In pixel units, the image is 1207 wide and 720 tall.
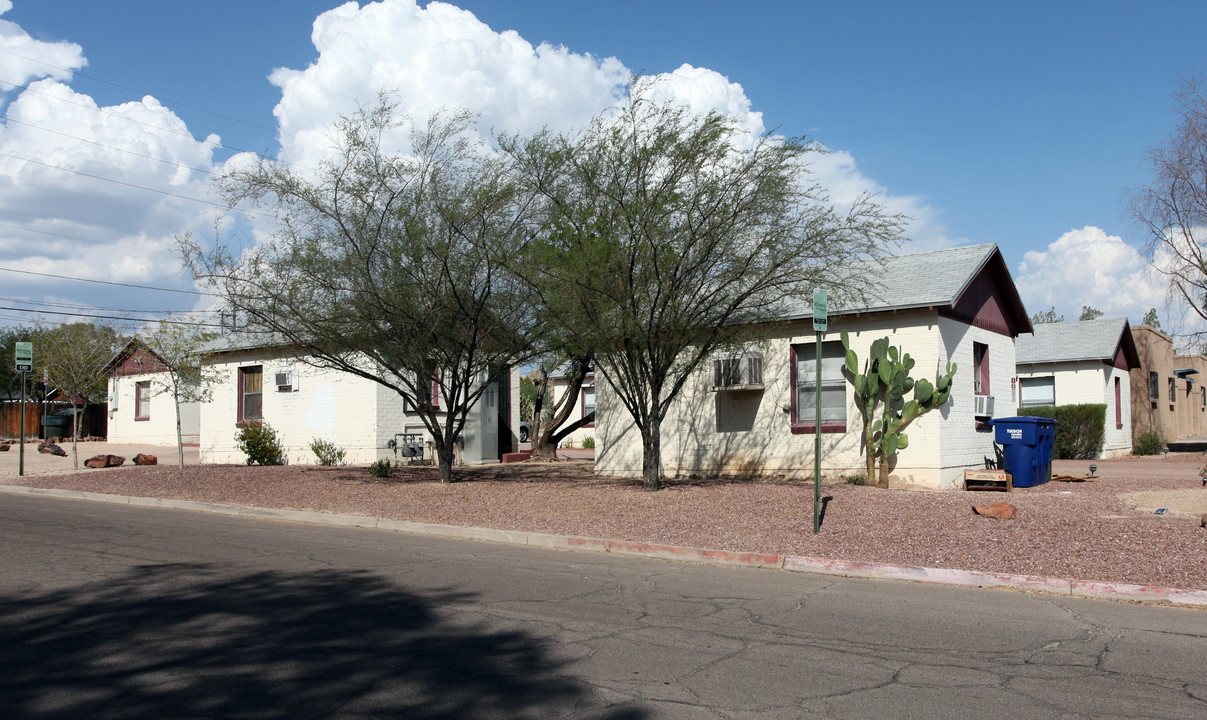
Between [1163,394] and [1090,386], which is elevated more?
[1090,386]

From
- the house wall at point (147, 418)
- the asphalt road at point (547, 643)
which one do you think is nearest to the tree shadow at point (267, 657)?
the asphalt road at point (547, 643)

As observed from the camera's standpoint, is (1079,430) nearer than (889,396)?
No

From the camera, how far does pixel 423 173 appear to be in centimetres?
1513

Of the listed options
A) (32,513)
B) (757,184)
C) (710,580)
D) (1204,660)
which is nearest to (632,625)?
(710,580)

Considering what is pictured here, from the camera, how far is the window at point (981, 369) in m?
18.0

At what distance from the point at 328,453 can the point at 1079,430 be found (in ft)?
67.8

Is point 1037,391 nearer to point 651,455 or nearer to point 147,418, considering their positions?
point 651,455

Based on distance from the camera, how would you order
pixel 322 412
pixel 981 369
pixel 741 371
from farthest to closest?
pixel 322 412 → pixel 981 369 → pixel 741 371

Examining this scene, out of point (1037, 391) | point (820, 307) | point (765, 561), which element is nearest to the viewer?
point (765, 561)

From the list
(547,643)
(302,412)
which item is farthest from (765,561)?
(302,412)

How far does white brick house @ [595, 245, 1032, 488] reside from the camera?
15977 mm

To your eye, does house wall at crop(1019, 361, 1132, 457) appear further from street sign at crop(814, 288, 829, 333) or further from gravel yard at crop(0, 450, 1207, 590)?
street sign at crop(814, 288, 829, 333)

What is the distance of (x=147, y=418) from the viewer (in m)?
33.3

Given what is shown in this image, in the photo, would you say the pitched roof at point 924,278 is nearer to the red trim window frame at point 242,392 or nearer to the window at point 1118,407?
the window at point 1118,407
